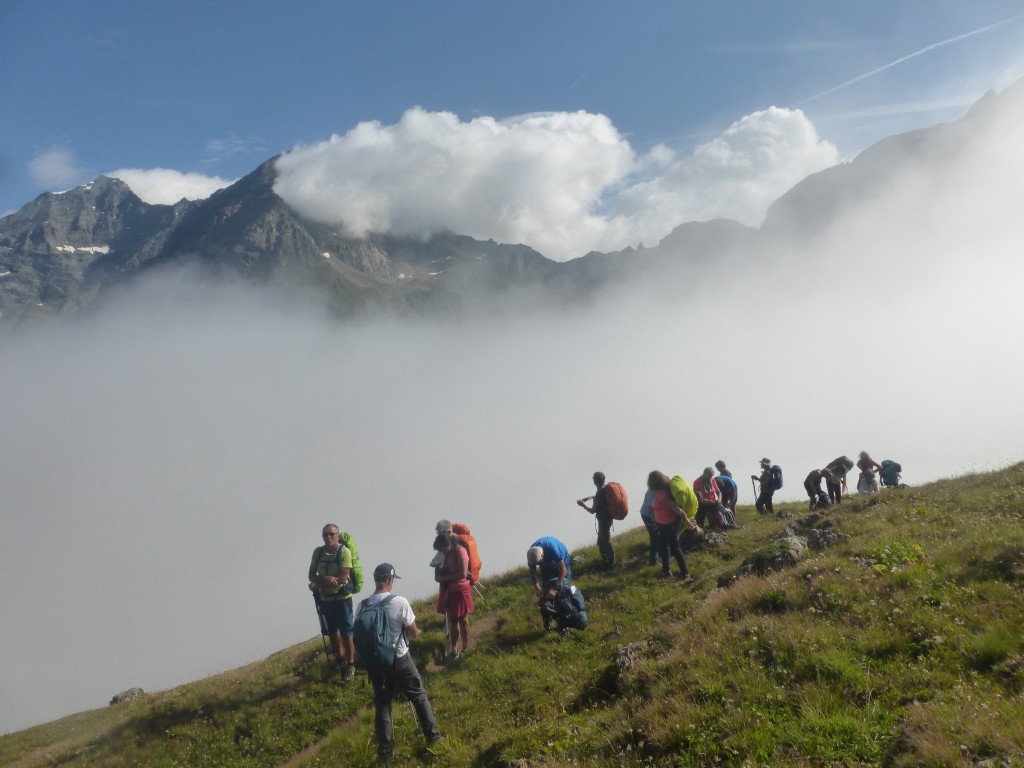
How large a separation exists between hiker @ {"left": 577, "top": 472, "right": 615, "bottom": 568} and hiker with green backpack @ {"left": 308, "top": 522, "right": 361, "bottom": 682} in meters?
6.35

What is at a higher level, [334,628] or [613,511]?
[613,511]

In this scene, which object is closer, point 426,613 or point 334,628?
point 334,628

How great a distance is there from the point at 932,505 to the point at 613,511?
8030 mm

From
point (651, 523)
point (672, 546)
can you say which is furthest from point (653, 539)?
point (672, 546)

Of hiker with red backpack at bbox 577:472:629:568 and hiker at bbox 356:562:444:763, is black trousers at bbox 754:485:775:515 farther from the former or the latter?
hiker at bbox 356:562:444:763

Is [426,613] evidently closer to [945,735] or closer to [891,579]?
[891,579]

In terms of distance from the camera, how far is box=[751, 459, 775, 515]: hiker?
2286cm

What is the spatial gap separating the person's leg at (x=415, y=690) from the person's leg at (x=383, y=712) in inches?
7.1

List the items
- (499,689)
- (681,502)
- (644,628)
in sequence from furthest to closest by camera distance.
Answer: (681,502) → (644,628) → (499,689)

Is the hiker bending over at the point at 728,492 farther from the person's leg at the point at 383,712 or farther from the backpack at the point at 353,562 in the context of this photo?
the person's leg at the point at 383,712

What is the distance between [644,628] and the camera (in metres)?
11.7

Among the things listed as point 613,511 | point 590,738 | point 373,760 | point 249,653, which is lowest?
point 249,653

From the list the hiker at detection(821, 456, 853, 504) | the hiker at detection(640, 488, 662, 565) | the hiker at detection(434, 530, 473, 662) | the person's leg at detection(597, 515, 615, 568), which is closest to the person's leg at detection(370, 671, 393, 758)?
the hiker at detection(434, 530, 473, 662)

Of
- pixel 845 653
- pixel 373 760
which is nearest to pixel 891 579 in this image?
pixel 845 653
